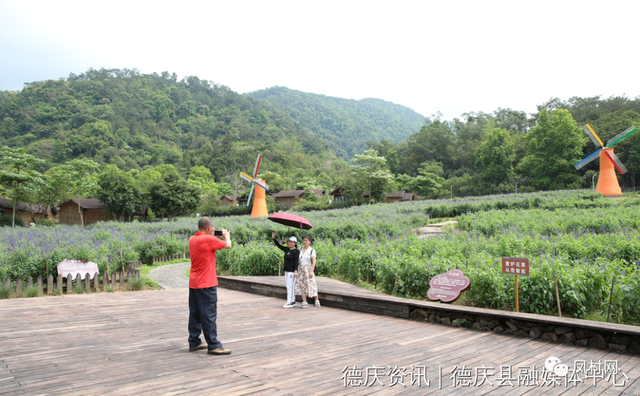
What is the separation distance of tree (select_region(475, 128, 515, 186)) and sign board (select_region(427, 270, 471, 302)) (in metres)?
62.3

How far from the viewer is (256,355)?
4.89m

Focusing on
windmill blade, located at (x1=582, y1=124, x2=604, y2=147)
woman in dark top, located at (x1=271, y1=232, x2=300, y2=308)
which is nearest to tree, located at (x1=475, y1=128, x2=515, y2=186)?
windmill blade, located at (x1=582, y1=124, x2=604, y2=147)

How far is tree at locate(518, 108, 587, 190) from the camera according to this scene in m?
53.8

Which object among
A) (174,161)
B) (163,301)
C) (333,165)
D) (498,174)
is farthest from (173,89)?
(163,301)

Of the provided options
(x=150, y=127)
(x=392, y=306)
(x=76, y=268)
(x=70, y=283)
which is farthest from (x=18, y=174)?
(x=150, y=127)

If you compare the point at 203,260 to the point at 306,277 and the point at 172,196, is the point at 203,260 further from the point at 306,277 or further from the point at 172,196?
the point at 172,196

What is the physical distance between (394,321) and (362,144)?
642 feet

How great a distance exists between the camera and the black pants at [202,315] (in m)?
4.89

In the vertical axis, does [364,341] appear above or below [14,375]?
below

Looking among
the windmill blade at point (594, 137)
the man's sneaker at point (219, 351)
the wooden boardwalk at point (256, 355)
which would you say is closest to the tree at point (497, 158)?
the windmill blade at point (594, 137)

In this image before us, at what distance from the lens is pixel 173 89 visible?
16700 cm

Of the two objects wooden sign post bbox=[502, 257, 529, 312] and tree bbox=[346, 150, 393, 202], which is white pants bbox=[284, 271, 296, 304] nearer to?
wooden sign post bbox=[502, 257, 529, 312]

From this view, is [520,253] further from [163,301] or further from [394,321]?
[163,301]

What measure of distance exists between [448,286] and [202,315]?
4.74m
